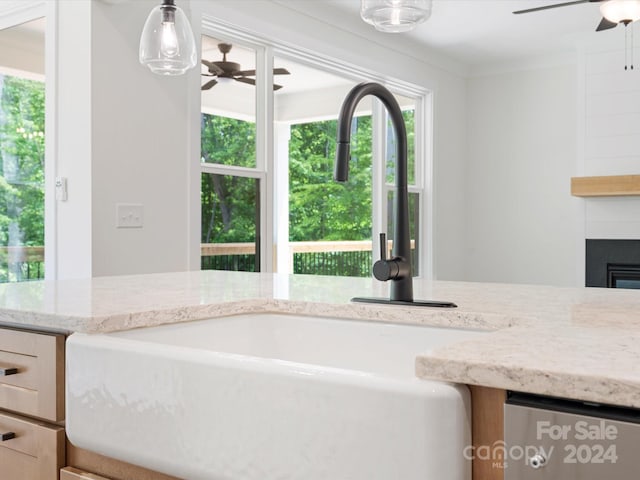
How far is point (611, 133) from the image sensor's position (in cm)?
509

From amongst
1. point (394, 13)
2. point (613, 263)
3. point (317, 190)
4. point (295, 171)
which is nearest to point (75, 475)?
point (394, 13)

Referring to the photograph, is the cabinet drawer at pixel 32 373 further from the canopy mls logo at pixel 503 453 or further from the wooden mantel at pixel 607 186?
the wooden mantel at pixel 607 186

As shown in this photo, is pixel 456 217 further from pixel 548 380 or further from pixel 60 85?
pixel 548 380

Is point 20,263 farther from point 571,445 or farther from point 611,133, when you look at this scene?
point 611,133

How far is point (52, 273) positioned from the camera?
3.50 metres

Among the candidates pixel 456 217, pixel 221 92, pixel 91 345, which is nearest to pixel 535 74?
pixel 456 217

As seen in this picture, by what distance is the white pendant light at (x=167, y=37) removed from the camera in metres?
1.74

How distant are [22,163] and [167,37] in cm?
221

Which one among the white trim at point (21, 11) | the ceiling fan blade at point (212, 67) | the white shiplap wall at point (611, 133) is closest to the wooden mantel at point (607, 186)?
the white shiplap wall at point (611, 133)

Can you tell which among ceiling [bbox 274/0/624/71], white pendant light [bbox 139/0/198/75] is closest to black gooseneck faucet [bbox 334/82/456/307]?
white pendant light [bbox 139/0/198/75]

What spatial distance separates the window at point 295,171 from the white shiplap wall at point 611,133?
1.44 m

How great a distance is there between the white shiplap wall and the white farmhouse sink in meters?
4.36

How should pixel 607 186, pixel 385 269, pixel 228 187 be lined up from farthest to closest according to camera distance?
pixel 607 186, pixel 228 187, pixel 385 269

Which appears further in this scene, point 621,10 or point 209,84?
point 209,84
